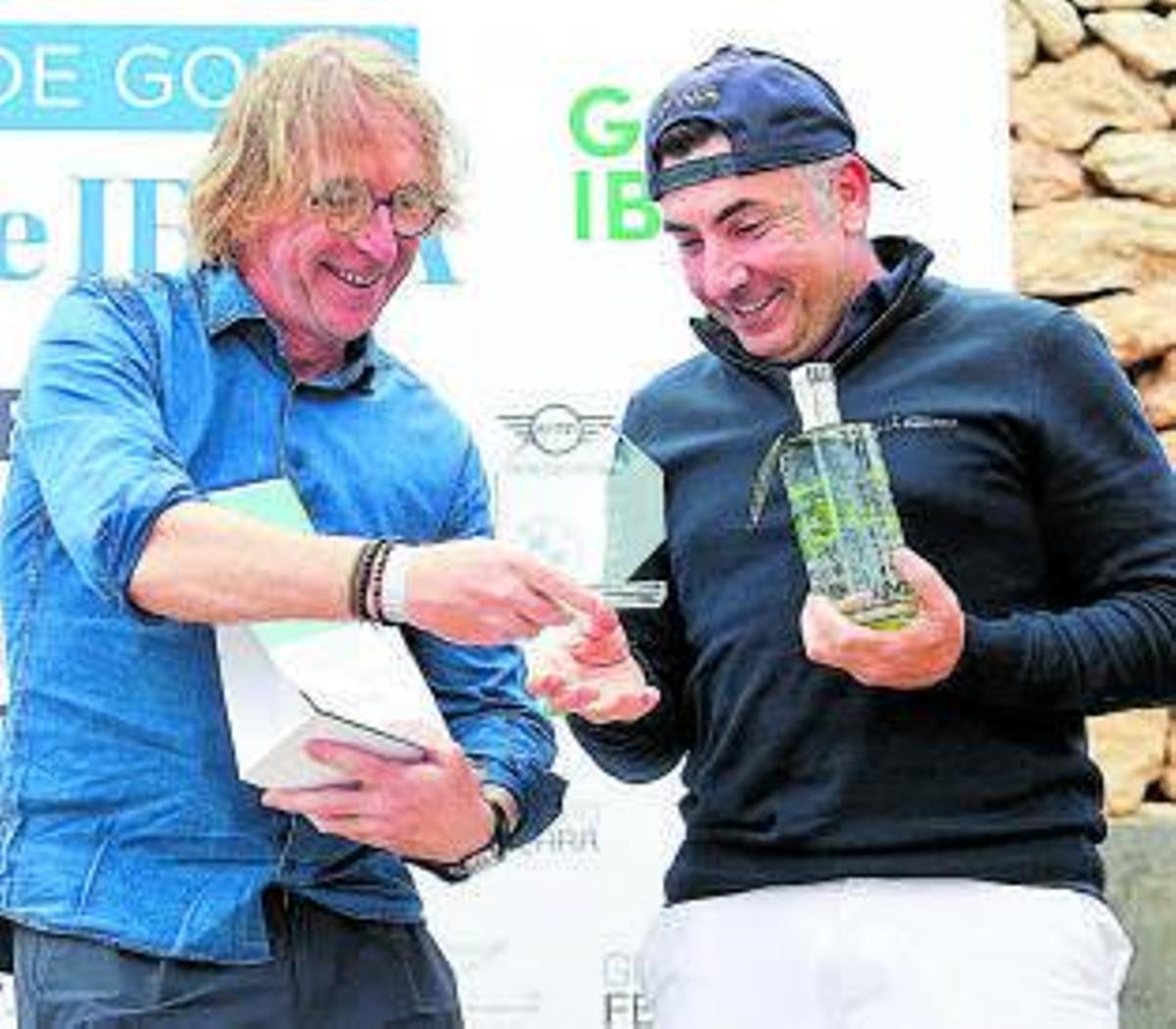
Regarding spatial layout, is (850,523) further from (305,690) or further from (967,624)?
(305,690)

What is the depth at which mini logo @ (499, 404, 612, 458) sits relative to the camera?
2645 mm

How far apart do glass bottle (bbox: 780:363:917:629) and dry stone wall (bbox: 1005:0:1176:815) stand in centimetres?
186

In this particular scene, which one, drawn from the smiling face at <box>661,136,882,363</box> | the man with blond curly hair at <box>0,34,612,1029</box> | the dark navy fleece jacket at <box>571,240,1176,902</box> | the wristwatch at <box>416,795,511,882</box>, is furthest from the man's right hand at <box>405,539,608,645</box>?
the smiling face at <box>661,136,882,363</box>

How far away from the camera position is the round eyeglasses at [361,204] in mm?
1494

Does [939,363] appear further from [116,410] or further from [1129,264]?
[1129,264]

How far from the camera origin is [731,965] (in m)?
1.56

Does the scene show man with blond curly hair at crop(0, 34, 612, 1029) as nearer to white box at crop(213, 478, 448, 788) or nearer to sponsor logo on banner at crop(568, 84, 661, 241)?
white box at crop(213, 478, 448, 788)

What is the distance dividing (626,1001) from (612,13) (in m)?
1.31

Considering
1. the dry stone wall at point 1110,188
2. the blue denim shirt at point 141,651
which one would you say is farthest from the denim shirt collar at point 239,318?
the dry stone wall at point 1110,188

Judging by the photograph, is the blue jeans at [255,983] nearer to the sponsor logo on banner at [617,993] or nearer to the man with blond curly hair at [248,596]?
the man with blond curly hair at [248,596]

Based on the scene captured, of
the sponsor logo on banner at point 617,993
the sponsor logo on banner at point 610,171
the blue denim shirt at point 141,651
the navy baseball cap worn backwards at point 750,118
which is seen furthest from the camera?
the sponsor logo on banner at point 610,171

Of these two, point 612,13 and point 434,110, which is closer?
point 434,110

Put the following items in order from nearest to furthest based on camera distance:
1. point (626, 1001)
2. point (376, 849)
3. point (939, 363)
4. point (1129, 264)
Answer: point (376, 849)
point (939, 363)
point (626, 1001)
point (1129, 264)

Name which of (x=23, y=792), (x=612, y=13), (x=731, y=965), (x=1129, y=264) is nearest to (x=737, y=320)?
(x=731, y=965)
